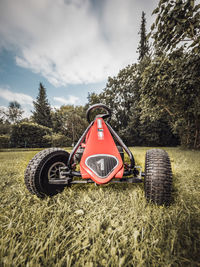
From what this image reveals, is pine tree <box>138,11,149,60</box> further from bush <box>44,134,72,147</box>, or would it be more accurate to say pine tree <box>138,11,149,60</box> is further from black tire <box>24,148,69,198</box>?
black tire <box>24,148,69,198</box>

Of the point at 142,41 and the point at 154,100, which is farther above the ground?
the point at 142,41

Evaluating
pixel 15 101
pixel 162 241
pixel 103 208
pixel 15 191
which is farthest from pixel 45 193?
pixel 15 101

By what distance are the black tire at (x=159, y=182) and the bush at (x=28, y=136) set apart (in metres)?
15.8

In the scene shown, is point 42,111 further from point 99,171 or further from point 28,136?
point 99,171

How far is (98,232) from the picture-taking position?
0.93 metres

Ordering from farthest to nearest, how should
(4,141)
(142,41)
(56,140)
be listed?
(142,41), (56,140), (4,141)

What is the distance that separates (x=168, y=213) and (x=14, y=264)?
1.26m

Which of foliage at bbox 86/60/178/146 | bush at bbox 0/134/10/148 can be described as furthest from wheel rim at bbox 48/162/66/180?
foliage at bbox 86/60/178/146

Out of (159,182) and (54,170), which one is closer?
(159,182)

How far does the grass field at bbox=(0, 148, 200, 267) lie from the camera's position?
2.42 feet

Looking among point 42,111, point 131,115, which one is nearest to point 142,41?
point 131,115

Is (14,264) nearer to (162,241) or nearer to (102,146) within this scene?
(162,241)

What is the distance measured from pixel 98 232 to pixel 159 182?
0.74 metres

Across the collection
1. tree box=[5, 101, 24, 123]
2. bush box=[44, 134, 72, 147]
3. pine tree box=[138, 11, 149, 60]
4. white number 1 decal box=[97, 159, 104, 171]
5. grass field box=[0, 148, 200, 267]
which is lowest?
grass field box=[0, 148, 200, 267]
